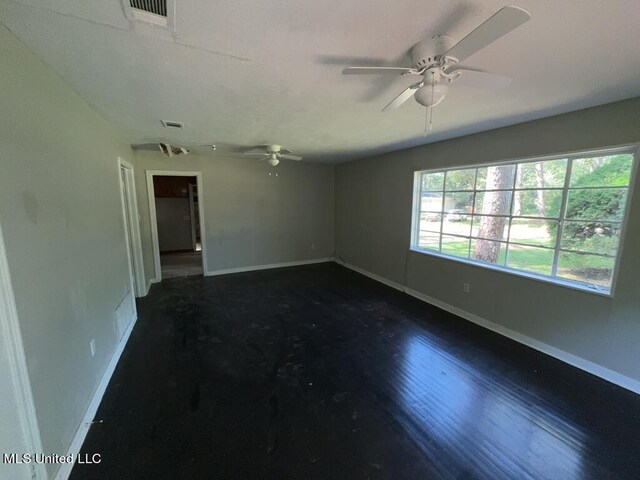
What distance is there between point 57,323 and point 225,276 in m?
3.71

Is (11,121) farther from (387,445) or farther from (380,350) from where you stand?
(380,350)

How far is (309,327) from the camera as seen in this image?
3.14 meters

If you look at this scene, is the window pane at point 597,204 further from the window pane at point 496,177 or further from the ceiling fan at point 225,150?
the ceiling fan at point 225,150

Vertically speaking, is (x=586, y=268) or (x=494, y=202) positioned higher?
(x=494, y=202)

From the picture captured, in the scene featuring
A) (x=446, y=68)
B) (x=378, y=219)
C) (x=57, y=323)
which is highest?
(x=446, y=68)

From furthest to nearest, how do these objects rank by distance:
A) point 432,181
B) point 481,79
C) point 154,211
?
point 154,211, point 432,181, point 481,79

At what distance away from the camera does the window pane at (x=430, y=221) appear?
3898mm

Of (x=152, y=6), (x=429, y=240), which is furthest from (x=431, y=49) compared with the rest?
(x=429, y=240)

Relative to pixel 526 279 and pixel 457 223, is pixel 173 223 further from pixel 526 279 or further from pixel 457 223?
pixel 526 279

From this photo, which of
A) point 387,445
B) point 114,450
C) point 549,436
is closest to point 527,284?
point 549,436

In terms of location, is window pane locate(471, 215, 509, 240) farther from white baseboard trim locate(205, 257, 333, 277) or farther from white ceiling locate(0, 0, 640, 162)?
white baseboard trim locate(205, 257, 333, 277)

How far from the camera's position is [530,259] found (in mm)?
2846

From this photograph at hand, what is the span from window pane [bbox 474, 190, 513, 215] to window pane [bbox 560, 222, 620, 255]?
1.93 ft

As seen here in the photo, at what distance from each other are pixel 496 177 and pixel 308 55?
9.00 feet
